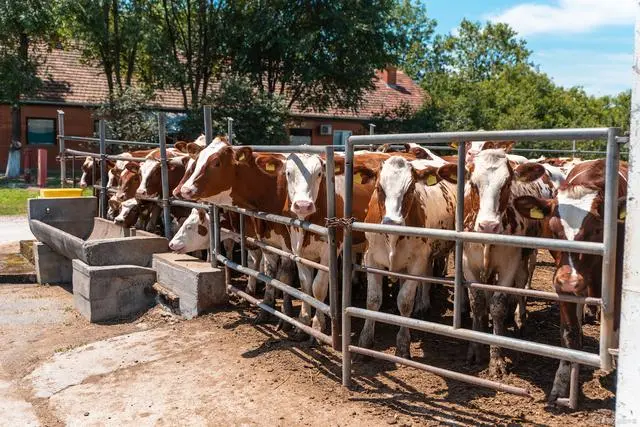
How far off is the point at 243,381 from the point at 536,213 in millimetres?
2636

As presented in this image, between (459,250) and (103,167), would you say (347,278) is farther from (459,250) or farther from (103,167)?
(103,167)

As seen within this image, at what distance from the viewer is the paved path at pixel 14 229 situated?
13.2 metres

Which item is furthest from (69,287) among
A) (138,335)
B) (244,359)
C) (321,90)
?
(321,90)

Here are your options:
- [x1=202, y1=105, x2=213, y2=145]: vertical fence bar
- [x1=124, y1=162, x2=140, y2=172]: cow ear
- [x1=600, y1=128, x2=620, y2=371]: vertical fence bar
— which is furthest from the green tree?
[x1=600, y1=128, x2=620, y2=371]: vertical fence bar

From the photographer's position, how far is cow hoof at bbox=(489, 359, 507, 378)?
494cm

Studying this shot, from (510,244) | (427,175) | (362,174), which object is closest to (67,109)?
(362,174)

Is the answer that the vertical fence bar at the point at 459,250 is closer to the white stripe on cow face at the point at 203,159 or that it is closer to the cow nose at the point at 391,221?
the cow nose at the point at 391,221

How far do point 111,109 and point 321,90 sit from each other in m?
8.36

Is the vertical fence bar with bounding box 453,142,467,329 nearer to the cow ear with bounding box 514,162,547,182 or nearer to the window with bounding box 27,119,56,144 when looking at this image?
the cow ear with bounding box 514,162,547,182

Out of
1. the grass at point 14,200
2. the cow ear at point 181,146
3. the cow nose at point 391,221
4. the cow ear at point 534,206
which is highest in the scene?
the cow ear at point 181,146

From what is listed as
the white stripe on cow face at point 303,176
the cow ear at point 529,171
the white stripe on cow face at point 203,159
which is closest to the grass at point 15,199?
the white stripe on cow face at point 203,159

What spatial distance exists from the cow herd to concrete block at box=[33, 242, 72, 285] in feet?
9.98

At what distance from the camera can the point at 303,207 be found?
5410 mm

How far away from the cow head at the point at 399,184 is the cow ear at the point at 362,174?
27cm
